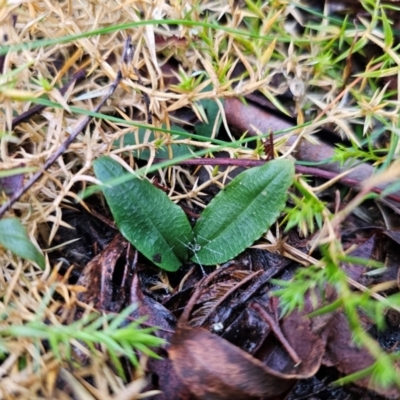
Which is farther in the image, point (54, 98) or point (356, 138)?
point (356, 138)

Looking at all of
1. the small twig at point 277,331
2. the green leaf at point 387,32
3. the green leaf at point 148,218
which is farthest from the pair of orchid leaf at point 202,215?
the green leaf at point 387,32

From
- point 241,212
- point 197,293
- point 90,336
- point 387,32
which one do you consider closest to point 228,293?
point 197,293

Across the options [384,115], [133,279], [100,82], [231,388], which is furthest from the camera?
[100,82]

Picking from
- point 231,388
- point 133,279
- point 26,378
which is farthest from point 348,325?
point 26,378

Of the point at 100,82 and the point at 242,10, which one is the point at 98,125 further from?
the point at 242,10

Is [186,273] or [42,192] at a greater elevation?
[42,192]

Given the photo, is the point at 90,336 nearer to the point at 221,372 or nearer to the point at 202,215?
the point at 221,372
